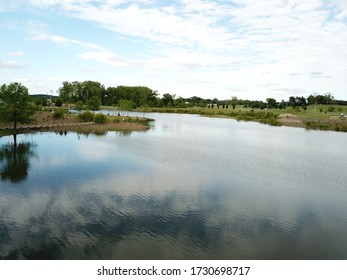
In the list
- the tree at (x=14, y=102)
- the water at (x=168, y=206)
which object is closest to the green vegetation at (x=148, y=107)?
the tree at (x=14, y=102)

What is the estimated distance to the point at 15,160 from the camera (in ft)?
111

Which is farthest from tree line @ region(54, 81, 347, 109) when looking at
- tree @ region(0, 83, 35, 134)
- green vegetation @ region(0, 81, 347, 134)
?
tree @ region(0, 83, 35, 134)

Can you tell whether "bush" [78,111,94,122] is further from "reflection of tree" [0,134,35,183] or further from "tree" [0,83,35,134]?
"reflection of tree" [0,134,35,183]

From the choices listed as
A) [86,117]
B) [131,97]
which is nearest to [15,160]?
[86,117]

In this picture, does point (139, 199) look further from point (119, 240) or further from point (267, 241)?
point (267, 241)

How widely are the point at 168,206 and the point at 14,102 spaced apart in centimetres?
4058

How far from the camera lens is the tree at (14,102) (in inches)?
1938

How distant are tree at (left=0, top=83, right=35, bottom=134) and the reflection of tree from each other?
608 cm

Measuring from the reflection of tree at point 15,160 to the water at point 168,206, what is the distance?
113 mm

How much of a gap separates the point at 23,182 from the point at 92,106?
74953mm

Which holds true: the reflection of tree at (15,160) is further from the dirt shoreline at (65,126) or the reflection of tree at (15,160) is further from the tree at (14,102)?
the dirt shoreline at (65,126)

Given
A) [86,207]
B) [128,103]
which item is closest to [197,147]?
[86,207]

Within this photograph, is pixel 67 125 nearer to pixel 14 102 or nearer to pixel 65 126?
pixel 65 126

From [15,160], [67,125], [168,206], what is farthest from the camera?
[67,125]
